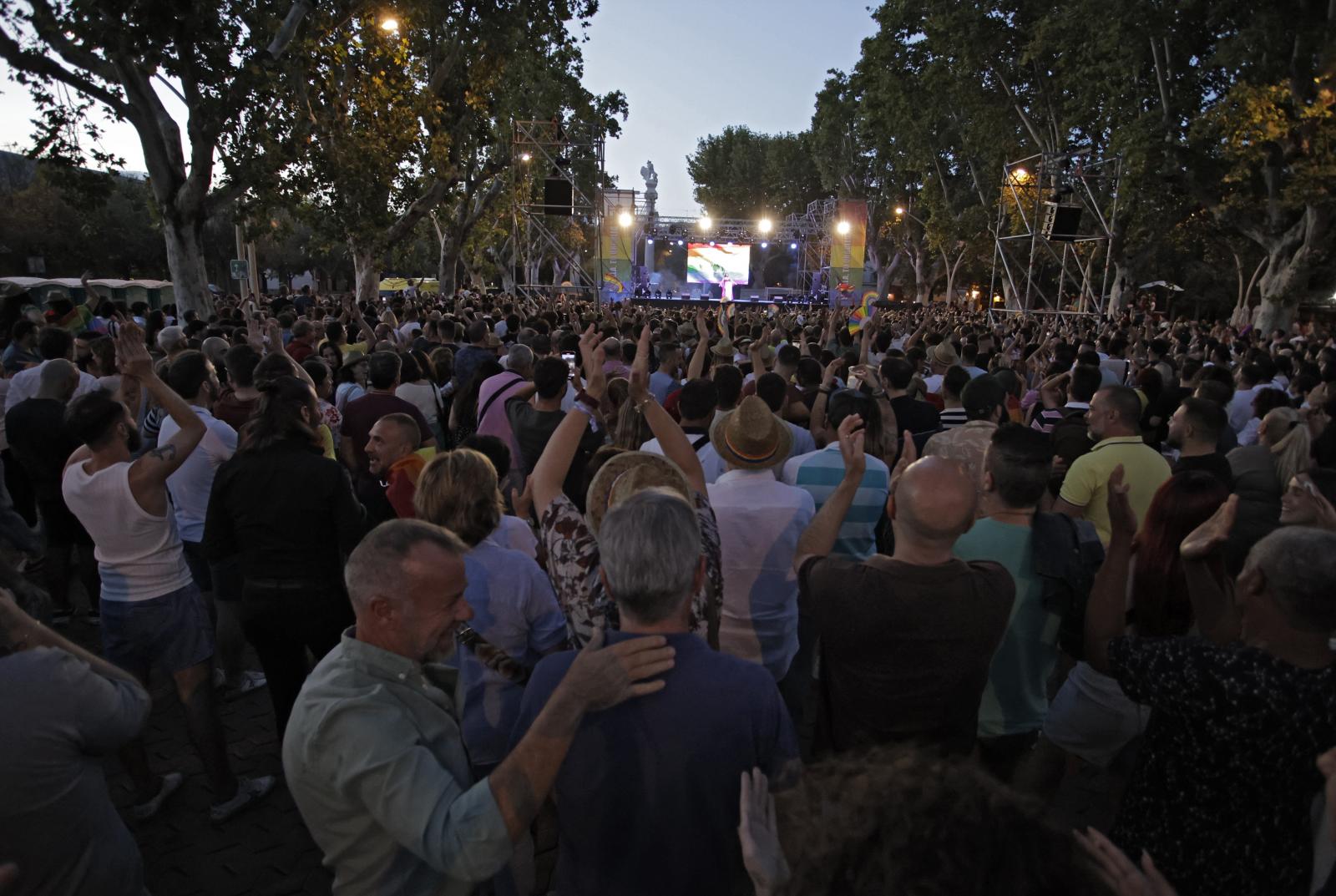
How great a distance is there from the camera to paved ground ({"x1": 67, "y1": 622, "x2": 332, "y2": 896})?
3.06m

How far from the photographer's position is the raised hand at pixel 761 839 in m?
1.21

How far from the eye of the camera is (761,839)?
128 centimetres

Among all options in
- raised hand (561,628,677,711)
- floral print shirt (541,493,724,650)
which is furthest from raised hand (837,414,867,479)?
raised hand (561,628,677,711)

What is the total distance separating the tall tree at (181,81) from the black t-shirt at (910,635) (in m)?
11.6

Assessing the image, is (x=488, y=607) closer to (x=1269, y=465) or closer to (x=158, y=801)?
(x=158, y=801)

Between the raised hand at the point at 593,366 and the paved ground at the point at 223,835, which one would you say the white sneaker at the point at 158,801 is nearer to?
the paved ground at the point at 223,835

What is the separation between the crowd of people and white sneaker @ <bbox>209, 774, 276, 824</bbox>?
0.04ft

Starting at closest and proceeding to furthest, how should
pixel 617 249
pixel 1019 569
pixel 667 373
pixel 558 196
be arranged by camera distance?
pixel 1019 569
pixel 667 373
pixel 558 196
pixel 617 249

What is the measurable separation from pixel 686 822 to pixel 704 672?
31 centimetres

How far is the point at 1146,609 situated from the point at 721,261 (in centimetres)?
3734

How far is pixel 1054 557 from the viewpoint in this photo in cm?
259

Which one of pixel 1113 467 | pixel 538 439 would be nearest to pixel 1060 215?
pixel 1113 467

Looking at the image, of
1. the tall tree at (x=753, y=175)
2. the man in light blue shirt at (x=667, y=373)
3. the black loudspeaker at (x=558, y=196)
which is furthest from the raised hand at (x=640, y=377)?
the tall tree at (x=753, y=175)

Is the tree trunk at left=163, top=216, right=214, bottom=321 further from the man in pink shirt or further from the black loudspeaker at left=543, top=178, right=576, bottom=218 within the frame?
the man in pink shirt
